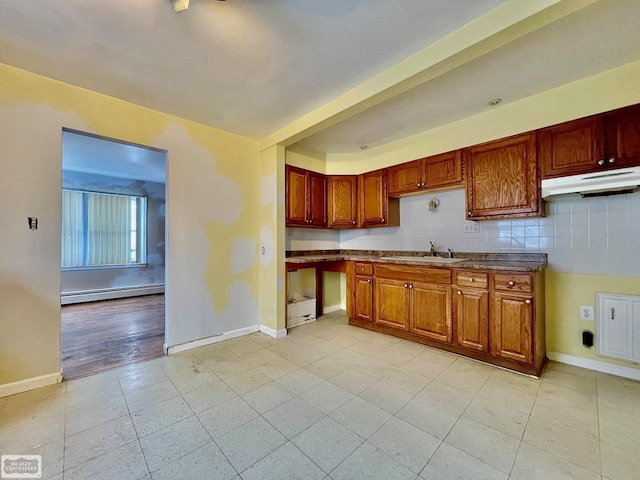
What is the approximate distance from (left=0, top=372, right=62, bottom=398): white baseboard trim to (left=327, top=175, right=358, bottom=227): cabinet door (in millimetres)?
3258

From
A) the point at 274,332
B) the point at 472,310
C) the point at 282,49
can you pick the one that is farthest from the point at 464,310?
the point at 282,49

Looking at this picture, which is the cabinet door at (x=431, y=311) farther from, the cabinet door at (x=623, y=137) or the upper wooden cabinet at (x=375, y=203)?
the cabinet door at (x=623, y=137)

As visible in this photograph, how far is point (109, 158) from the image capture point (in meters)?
4.36

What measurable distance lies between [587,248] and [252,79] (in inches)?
128

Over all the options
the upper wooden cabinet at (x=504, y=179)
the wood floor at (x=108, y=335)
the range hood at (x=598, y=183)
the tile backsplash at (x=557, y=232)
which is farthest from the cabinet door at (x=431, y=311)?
the wood floor at (x=108, y=335)

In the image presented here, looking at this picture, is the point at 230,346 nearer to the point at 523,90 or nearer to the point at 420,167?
the point at 420,167

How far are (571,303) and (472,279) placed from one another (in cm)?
91

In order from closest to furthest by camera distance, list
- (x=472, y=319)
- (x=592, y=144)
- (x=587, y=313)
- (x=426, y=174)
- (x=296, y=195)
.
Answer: (x=592, y=144) → (x=587, y=313) → (x=472, y=319) → (x=426, y=174) → (x=296, y=195)

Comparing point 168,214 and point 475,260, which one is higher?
point 168,214

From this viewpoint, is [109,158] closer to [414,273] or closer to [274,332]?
[274,332]

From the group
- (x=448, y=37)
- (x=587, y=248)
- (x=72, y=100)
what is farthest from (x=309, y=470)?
(x=72, y=100)

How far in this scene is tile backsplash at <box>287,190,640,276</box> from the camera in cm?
219

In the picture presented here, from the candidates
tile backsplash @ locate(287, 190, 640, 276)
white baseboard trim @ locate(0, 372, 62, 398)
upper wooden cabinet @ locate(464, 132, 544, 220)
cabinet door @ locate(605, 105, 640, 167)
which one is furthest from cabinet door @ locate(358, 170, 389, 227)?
white baseboard trim @ locate(0, 372, 62, 398)

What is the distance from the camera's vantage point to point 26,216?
208 centimetres
